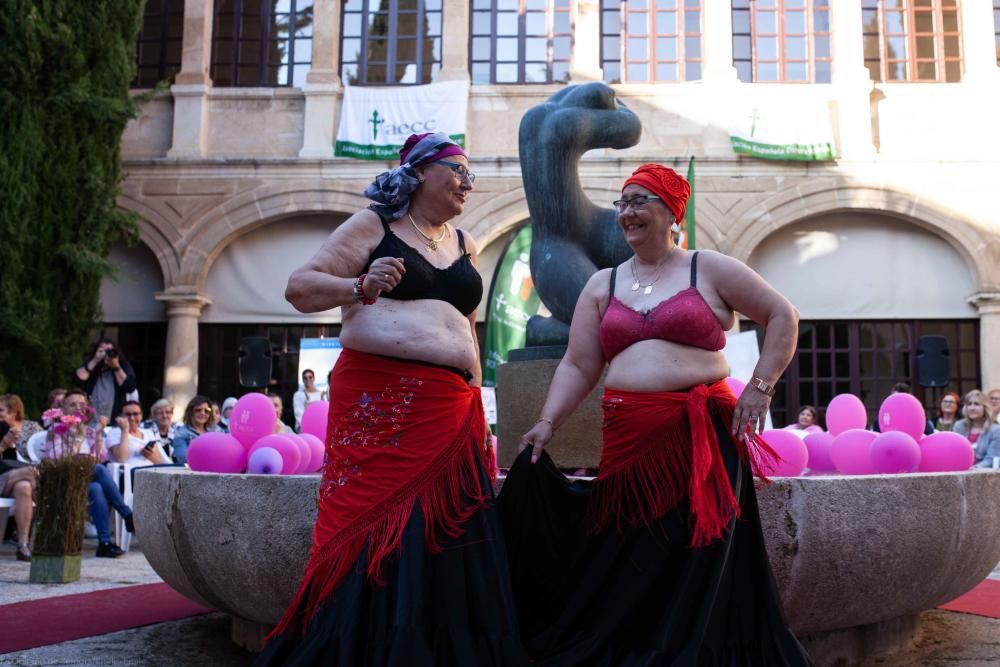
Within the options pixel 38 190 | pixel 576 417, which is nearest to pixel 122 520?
pixel 576 417

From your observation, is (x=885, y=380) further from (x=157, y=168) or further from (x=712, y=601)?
(x=712, y=601)

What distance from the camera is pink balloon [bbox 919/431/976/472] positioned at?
417cm

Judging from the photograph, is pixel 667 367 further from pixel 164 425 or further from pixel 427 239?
pixel 164 425

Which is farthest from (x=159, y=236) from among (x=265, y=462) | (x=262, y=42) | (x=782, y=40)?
(x=265, y=462)

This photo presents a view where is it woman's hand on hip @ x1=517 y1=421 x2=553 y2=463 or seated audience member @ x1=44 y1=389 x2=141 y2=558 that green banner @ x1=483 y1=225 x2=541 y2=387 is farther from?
woman's hand on hip @ x1=517 y1=421 x2=553 y2=463

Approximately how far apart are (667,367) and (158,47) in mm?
14548

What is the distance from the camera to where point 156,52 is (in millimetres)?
15461

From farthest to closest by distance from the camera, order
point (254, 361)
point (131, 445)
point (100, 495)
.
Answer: point (254, 361)
point (131, 445)
point (100, 495)

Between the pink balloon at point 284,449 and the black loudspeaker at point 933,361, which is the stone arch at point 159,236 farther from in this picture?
the pink balloon at point 284,449

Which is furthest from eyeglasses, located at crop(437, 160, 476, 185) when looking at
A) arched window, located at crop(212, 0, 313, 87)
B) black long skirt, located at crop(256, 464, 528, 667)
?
arched window, located at crop(212, 0, 313, 87)

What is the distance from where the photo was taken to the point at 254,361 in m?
13.7

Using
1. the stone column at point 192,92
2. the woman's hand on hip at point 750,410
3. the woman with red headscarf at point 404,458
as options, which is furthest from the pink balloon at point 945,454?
the stone column at point 192,92

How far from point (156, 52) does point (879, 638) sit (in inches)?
574

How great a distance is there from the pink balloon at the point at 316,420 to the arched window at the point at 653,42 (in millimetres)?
10985
